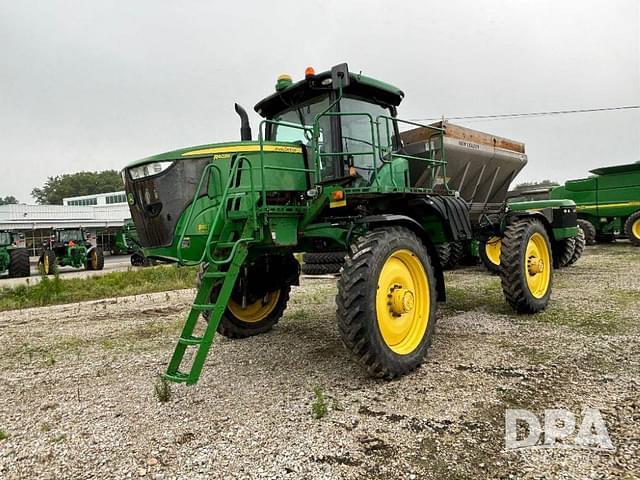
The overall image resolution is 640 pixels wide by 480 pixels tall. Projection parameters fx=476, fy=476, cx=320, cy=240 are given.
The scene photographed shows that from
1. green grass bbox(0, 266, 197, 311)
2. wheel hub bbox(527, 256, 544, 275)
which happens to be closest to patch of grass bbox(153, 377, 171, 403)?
wheel hub bbox(527, 256, 544, 275)

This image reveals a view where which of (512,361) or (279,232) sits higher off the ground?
(279,232)

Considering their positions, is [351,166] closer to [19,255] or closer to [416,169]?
[416,169]

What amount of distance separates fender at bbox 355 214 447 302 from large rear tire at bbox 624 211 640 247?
44.0 ft

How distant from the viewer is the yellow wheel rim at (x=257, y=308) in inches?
213

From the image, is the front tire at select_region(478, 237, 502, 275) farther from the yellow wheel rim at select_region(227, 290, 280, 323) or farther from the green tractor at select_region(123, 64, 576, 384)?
the yellow wheel rim at select_region(227, 290, 280, 323)

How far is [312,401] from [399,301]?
1118mm

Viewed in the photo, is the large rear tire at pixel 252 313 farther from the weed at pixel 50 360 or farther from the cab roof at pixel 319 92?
the cab roof at pixel 319 92

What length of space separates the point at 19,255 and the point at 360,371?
689 inches

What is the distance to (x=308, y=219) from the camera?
14.3 ft

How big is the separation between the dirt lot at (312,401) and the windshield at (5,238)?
14.0m

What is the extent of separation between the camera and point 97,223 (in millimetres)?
36094

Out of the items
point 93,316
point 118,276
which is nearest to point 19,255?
point 118,276

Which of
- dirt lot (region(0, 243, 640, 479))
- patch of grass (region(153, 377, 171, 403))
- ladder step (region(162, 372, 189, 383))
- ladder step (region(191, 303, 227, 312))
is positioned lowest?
dirt lot (region(0, 243, 640, 479))

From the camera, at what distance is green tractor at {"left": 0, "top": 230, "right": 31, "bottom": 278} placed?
1728 centimetres
